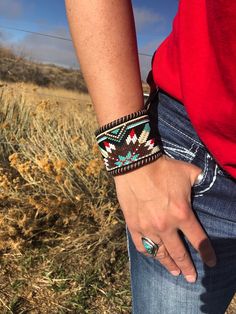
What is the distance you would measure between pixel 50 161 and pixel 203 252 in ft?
5.82

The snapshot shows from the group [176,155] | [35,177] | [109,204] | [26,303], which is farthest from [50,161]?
[176,155]

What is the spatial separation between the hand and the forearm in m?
0.11

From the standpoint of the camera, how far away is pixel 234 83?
67cm

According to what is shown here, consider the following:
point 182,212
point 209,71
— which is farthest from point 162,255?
point 209,71

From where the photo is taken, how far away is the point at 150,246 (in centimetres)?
76

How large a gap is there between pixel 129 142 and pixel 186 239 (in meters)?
0.22

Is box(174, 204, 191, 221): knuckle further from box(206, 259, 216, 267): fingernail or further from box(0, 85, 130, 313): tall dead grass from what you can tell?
box(0, 85, 130, 313): tall dead grass

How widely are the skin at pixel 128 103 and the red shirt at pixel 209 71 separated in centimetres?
7

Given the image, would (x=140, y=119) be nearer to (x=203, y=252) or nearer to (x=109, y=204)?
(x=203, y=252)

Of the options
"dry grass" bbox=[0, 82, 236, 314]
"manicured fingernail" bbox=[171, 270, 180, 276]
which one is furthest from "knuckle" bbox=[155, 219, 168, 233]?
"dry grass" bbox=[0, 82, 236, 314]

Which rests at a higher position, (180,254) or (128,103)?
(128,103)

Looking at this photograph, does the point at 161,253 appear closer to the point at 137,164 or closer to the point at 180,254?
the point at 180,254

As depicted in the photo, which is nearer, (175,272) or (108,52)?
(108,52)

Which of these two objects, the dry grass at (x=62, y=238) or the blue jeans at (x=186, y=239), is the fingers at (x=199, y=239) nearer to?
the blue jeans at (x=186, y=239)
